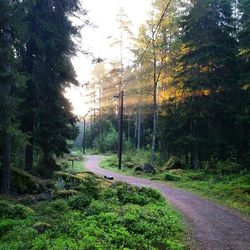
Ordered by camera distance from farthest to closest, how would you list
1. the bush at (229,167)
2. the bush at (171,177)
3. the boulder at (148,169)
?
the boulder at (148,169) → the bush at (171,177) → the bush at (229,167)

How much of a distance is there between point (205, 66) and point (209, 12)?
3973 mm

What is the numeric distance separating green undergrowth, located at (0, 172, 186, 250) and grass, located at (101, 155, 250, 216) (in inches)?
128

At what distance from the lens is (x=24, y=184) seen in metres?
16.3

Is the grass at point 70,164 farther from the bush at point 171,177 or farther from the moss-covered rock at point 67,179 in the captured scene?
the bush at point 171,177

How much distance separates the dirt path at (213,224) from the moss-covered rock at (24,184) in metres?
5.84

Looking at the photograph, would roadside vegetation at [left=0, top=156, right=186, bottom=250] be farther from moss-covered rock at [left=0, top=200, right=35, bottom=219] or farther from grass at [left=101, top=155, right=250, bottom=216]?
grass at [left=101, top=155, right=250, bottom=216]

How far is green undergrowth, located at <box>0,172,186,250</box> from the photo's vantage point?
9102 mm

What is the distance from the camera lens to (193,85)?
25750 millimetres

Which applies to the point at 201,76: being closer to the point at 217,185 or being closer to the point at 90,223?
the point at 217,185

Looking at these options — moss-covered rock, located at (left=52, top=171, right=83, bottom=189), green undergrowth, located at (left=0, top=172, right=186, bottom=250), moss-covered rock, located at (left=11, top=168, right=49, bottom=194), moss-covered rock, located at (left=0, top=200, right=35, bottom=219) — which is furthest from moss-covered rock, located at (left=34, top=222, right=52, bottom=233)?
moss-covered rock, located at (left=52, top=171, right=83, bottom=189)

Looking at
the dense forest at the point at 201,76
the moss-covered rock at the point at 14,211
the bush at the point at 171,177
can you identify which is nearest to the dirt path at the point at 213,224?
the moss-covered rock at the point at 14,211

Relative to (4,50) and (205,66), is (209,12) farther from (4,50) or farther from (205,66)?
(4,50)

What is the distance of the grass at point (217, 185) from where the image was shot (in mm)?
15953

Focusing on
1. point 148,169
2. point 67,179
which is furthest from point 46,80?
point 148,169
